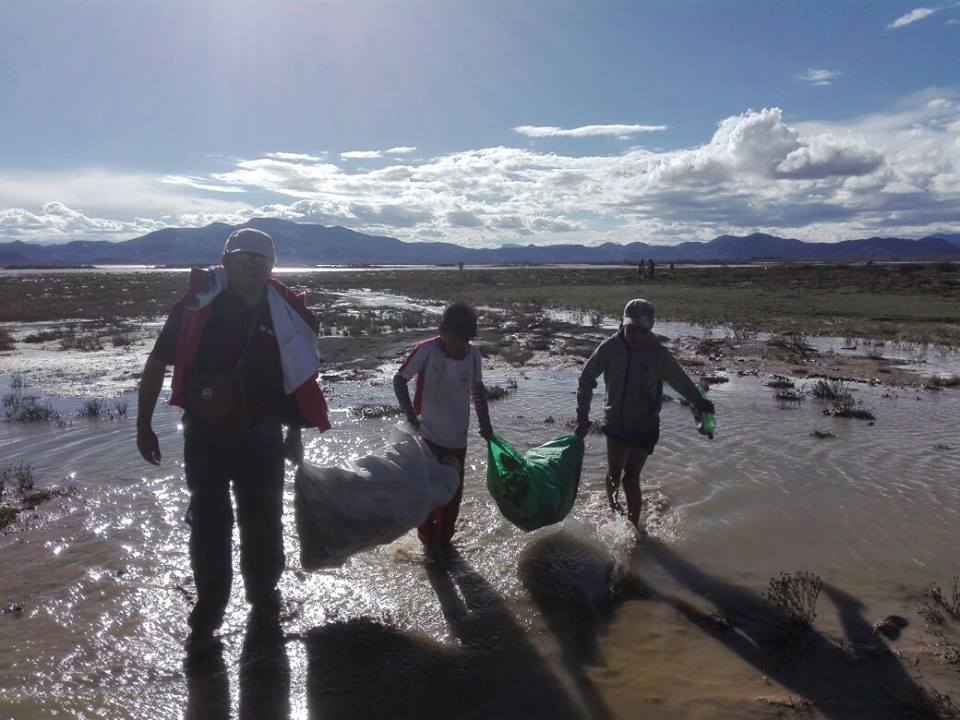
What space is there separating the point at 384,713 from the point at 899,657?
111 inches

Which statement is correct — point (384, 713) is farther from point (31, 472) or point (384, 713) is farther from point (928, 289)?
point (928, 289)

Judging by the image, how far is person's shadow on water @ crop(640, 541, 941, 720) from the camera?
3430 mm

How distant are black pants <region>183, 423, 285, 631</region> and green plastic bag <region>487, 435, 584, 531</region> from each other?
1741 mm

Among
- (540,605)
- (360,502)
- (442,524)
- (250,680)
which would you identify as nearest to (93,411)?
(442,524)

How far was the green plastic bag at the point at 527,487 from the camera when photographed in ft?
16.6

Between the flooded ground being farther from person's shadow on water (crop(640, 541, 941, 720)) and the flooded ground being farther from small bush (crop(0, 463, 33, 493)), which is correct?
small bush (crop(0, 463, 33, 493))

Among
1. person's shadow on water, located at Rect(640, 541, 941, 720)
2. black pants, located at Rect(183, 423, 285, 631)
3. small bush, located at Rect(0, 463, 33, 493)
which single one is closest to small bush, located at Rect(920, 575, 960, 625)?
person's shadow on water, located at Rect(640, 541, 941, 720)

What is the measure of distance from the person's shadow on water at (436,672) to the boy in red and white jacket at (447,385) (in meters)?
1.07

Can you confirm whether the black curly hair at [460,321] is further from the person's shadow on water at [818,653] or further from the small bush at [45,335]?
the small bush at [45,335]

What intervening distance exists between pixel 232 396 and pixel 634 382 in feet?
10.1

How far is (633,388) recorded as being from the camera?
5.35 m

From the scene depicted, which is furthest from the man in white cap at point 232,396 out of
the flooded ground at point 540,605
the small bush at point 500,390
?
the small bush at point 500,390

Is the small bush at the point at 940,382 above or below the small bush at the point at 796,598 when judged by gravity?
above

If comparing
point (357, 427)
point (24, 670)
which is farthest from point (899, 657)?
point (357, 427)
